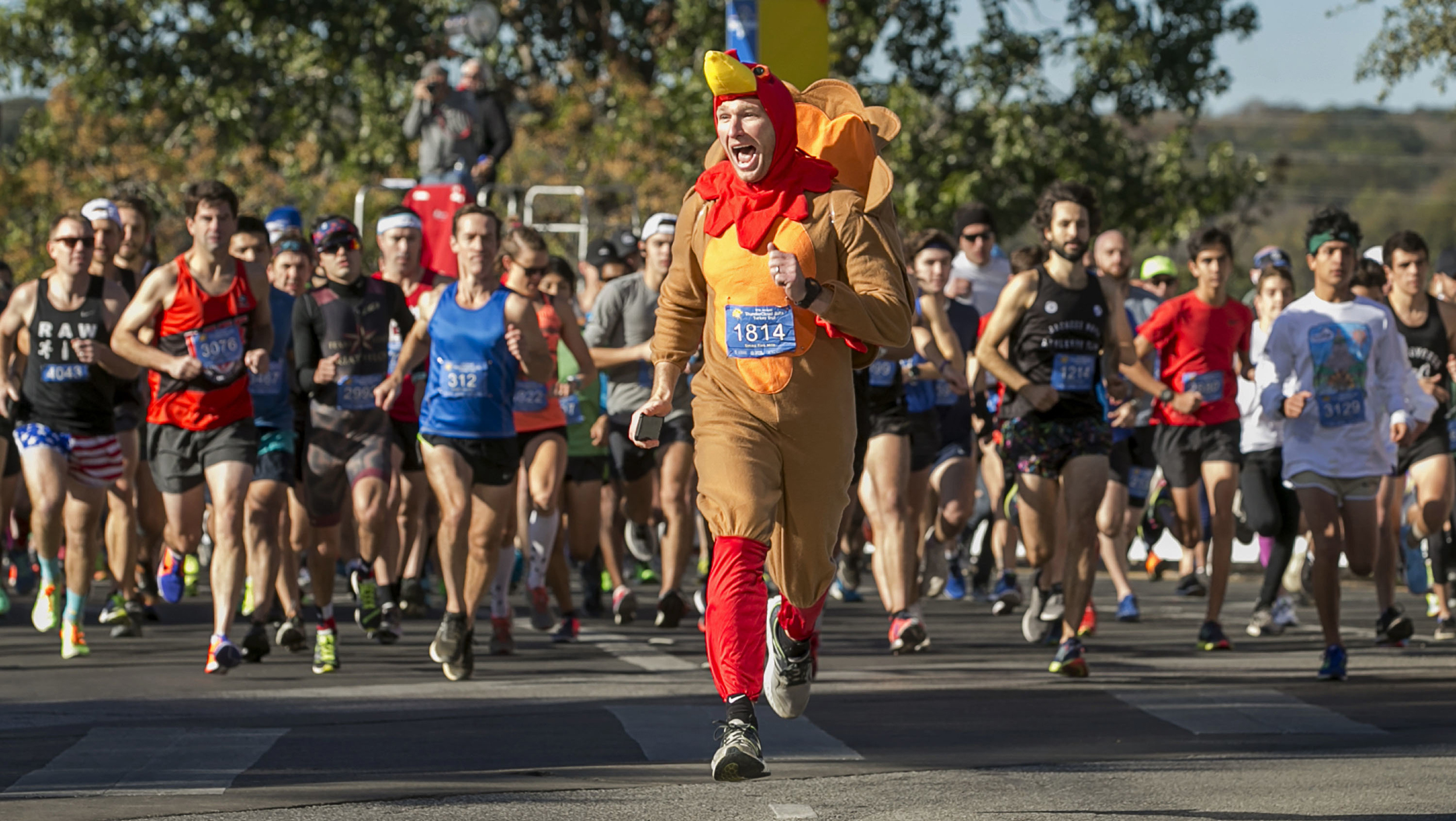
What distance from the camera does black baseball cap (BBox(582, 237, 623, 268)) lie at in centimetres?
1382

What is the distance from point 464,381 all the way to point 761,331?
340cm

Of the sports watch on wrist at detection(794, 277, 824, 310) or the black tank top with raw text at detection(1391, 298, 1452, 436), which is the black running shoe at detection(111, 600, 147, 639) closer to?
the sports watch on wrist at detection(794, 277, 824, 310)

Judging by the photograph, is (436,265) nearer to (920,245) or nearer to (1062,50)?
(920,245)

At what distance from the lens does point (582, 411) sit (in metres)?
12.6

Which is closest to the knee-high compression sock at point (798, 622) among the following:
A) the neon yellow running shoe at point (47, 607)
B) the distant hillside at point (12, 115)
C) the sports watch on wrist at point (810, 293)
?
the sports watch on wrist at point (810, 293)

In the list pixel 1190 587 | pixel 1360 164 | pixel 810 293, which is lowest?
pixel 1190 587

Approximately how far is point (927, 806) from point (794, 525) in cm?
95

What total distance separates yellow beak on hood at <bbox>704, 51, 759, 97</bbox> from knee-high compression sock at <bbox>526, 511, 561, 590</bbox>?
5.10m

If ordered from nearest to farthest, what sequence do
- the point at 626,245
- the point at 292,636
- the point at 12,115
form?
the point at 292,636, the point at 626,245, the point at 12,115

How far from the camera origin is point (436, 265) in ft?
63.7

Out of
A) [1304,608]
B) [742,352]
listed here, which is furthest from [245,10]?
[742,352]

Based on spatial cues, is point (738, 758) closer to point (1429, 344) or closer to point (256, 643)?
point (256, 643)

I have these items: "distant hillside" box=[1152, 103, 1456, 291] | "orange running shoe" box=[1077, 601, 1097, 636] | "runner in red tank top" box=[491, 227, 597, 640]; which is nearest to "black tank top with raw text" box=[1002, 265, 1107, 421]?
"orange running shoe" box=[1077, 601, 1097, 636]

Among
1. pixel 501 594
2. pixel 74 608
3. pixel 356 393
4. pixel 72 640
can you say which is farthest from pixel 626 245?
pixel 72 640
